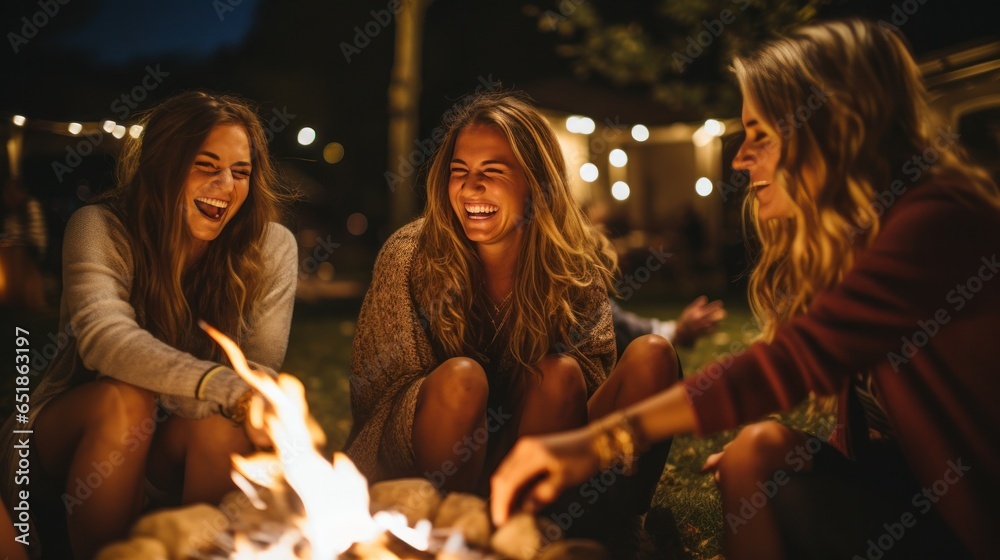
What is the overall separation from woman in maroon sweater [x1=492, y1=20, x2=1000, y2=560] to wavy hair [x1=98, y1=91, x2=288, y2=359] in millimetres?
1502

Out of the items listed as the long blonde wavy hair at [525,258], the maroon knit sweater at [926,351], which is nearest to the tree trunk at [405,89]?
the long blonde wavy hair at [525,258]

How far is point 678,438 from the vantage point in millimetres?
4637

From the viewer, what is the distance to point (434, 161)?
3.41 m

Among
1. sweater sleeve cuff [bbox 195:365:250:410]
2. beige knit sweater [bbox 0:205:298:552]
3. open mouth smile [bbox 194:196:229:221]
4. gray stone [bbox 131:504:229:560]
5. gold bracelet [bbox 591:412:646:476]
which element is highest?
open mouth smile [bbox 194:196:229:221]

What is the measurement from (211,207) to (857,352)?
2285 millimetres

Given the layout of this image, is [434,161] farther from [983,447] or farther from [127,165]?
[983,447]

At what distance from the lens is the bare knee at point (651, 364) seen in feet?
9.38

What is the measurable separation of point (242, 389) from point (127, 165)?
1072mm

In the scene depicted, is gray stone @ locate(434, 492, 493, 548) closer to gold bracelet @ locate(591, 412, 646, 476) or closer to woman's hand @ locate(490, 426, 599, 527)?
woman's hand @ locate(490, 426, 599, 527)

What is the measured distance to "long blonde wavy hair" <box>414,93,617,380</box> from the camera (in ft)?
10.5

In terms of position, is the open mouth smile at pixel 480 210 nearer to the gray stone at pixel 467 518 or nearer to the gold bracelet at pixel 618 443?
the gray stone at pixel 467 518

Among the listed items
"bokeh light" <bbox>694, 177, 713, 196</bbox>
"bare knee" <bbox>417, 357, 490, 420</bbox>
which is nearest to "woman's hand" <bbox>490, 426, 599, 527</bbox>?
"bare knee" <bbox>417, 357, 490, 420</bbox>

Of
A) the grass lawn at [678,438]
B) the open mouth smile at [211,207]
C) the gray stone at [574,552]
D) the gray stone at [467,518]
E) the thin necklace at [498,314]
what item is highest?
the open mouth smile at [211,207]

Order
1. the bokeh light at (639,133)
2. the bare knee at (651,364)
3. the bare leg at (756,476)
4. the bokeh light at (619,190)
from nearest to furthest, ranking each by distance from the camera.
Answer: the bare leg at (756,476)
the bare knee at (651,364)
the bokeh light at (639,133)
the bokeh light at (619,190)
